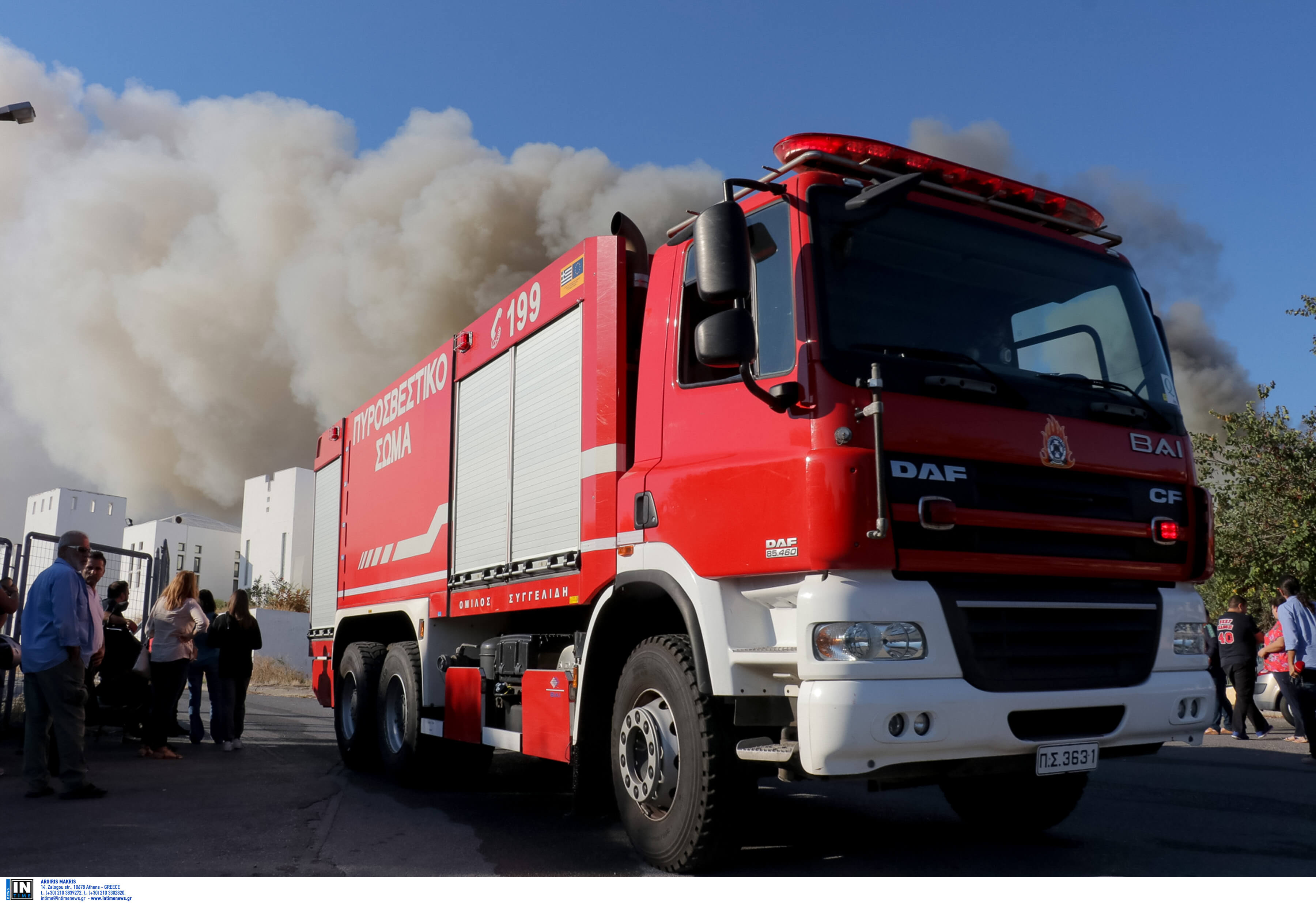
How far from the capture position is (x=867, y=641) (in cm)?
375

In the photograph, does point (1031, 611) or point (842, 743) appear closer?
point (842, 743)

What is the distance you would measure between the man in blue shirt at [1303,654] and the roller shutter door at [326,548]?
7.80 m

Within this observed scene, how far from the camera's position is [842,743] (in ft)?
12.0

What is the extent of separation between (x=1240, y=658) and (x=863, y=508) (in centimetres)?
899

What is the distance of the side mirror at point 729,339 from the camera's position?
4.08 meters

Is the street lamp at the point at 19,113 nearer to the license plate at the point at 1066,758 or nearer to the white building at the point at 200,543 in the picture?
the license plate at the point at 1066,758

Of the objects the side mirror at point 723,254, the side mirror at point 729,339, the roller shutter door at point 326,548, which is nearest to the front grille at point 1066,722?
the side mirror at point 729,339

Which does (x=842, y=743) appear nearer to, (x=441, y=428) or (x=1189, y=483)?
(x=1189, y=483)


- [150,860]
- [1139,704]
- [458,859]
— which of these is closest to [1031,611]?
[1139,704]

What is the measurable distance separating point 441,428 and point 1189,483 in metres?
4.58

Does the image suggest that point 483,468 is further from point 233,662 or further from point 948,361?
point 233,662

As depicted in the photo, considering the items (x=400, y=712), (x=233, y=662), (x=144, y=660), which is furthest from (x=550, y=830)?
(x=144, y=660)

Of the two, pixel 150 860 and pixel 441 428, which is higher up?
pixel 441 428

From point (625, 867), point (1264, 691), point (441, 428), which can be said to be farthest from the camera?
point (1264, 691)
